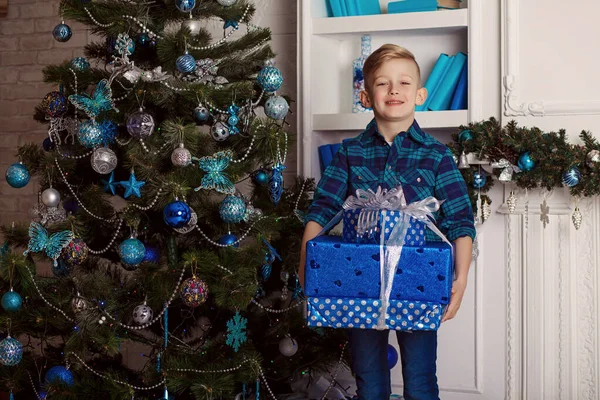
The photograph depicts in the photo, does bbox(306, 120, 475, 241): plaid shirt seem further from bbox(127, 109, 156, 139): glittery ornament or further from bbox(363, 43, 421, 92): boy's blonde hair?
bbox(127, 109, 156, 139): glittery ornament

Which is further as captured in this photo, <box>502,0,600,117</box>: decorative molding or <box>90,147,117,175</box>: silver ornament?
<box>502,0,600,117</box>: decorative molding

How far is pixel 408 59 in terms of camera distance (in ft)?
7.13

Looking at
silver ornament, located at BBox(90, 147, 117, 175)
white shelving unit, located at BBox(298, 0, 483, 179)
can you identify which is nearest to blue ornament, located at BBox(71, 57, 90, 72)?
silver ornament, located at BBox(90, 147, 117, 175)

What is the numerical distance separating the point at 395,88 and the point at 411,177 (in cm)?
25

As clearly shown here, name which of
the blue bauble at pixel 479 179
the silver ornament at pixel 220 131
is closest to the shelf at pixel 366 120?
the blue bauble at pixel 479 179

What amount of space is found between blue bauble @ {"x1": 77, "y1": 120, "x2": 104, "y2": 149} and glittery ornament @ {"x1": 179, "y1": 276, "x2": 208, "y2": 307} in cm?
56

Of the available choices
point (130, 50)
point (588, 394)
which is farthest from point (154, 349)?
point (588, 394)

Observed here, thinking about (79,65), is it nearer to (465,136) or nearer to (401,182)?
(401,182)

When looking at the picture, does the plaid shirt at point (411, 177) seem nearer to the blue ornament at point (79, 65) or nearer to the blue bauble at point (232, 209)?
the blue bauble at point (232, 209)

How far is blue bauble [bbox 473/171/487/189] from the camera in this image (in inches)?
119

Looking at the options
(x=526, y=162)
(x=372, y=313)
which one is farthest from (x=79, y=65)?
(x=526, y=162)

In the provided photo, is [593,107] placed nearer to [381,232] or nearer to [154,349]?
[381,232]

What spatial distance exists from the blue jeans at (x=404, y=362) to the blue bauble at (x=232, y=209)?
0.58 meters

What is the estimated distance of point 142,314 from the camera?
244 cm
